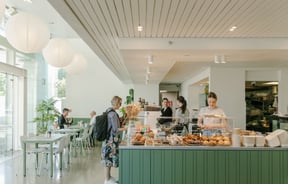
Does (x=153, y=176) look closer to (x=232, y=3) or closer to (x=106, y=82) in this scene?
(x=232, y=3)

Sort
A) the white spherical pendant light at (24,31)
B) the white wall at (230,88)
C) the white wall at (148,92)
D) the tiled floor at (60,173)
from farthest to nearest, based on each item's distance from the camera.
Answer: the white wall at (148,92)
the white wall at (230,88)
the tiled floor at (60,173)
the white spherical pendant light at (24,31)

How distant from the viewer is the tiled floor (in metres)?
5.87

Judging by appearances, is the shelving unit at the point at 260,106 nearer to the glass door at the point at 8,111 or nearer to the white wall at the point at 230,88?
the white wall at the point at 230,88

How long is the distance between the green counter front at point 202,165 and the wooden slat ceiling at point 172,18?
6.03 ft

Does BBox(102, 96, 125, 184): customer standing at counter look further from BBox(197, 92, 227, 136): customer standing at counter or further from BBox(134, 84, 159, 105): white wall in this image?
BBox(134, 84, 159, 105): white wall

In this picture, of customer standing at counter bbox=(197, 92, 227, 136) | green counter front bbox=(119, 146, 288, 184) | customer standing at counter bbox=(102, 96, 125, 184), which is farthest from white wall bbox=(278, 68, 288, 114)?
customer standing at counter bbox=(102, 96, 125, 184)

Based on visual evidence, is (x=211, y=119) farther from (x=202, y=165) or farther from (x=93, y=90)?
(x=93, y=90)

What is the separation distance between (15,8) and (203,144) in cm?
702

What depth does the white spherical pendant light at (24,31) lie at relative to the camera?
4586 mm

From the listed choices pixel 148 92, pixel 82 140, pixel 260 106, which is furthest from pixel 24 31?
pixel 148 92

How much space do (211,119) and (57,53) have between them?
135 inches

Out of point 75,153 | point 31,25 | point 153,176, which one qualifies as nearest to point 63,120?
point 75,153

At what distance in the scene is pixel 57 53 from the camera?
6258 millimetres

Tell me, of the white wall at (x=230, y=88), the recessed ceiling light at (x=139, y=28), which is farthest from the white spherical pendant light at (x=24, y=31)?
the white wall at (x=230, y=88)
